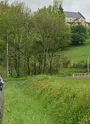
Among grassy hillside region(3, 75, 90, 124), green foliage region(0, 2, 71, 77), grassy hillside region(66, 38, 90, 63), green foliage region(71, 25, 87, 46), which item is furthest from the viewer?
green foliage region(71, 25, 87, 46)

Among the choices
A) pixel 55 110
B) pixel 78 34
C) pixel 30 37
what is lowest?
pixel 55 110

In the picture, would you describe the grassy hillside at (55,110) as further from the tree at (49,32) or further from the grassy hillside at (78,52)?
the grassy hillside at (78,52)

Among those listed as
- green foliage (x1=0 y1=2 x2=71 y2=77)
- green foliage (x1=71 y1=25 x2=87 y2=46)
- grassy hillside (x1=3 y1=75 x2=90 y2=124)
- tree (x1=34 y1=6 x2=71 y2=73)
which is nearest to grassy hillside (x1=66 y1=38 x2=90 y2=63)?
green foliage (x1=71 y1=25 x2=87 y2=46)

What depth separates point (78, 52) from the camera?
108 metres

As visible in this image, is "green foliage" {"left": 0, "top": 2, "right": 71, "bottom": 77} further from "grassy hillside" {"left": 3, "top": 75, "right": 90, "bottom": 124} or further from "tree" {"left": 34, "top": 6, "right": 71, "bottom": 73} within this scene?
"grassy hillside" {"left": 3, "top": 75, "right": 90, "bottom": 124}

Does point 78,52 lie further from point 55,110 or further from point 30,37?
point 55,110

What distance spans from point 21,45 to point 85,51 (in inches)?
1671

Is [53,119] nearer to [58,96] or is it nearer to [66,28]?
[58,96]

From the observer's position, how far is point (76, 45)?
384 feet

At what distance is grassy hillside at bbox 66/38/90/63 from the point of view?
323ft

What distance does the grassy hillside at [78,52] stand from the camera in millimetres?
98512

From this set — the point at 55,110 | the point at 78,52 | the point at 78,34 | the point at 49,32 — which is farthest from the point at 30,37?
the point at 55,110

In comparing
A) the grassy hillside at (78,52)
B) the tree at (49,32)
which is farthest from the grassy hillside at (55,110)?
the grassy hillside at (78,52)

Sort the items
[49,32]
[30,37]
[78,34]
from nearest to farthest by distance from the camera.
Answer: [30,37]
[49,32]
[78,34]
